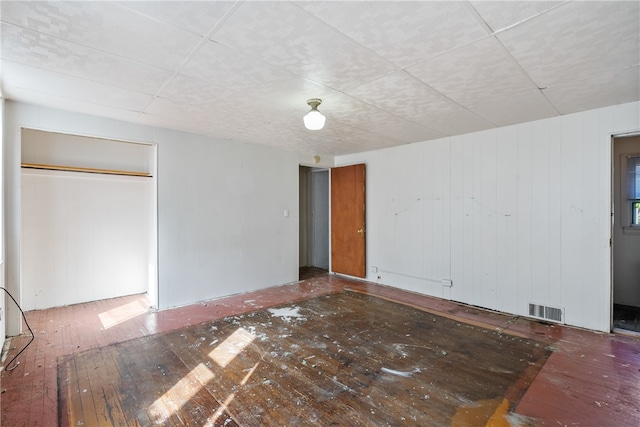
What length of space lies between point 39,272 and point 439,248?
5649mm

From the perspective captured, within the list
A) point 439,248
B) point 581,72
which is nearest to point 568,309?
point 439,248

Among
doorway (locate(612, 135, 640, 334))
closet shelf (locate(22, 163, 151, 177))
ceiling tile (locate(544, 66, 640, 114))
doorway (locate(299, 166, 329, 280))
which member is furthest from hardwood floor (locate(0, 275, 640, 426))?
doorway (locate(299, 166, 329, 280))

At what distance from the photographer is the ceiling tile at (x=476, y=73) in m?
2.11

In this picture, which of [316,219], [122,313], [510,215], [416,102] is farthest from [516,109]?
[122,313]

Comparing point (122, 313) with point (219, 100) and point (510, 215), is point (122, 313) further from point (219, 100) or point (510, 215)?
point (510, 215)

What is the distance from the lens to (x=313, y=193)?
7227mm

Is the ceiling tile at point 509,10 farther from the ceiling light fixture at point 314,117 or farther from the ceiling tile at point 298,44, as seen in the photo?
the ceiling light fixture at point 314,117

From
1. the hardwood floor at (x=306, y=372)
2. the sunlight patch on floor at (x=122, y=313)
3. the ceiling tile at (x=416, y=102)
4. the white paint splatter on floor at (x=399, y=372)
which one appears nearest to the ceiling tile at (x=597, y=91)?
the ceiling tile at (x=416, y=102)

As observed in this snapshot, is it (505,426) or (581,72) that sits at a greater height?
(581,72)

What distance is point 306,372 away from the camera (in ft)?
8.29

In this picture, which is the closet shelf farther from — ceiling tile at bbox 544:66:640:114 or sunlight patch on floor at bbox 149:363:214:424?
ceiling tile at bbox 544:66:640:114

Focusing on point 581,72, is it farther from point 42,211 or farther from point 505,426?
point 42,211

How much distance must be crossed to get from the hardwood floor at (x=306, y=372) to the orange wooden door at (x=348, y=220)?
6.69ft

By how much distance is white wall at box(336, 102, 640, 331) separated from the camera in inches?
131
